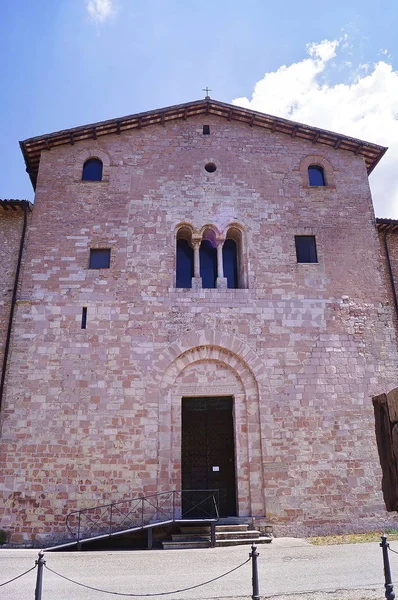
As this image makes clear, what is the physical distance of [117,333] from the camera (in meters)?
14.5

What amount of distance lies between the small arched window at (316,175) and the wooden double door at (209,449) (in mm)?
8387

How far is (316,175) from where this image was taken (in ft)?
57.4

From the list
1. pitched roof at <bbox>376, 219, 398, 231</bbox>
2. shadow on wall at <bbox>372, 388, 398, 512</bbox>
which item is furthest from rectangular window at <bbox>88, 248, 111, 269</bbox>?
shadow on wall at <bbox>372, 388, 398, 512</bbox>

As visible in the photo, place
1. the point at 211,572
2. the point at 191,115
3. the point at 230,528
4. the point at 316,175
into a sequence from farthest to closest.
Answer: the point at 191,115
the point at 316,175
the point at 230,528
the point at 211,572

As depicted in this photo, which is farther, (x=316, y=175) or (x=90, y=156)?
(x=316, y=175)

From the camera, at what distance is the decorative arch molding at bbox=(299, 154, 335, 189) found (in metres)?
17.2

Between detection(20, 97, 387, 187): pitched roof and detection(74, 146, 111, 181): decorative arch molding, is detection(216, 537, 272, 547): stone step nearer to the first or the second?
detection(74, 146, 111, 181): decorative arch molding

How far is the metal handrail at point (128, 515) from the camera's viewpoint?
12625 mm

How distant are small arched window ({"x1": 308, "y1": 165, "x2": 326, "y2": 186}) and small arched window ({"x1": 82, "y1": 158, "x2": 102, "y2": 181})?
7.45m

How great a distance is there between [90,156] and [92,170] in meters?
0.50

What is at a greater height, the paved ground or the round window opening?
the round window opening

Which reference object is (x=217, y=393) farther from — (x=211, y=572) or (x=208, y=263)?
(x=211, y=572)

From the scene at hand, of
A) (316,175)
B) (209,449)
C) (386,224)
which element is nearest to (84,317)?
(209,449)

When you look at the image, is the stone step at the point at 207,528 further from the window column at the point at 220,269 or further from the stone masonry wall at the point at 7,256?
the stone masonry wall at the point at 7,256
